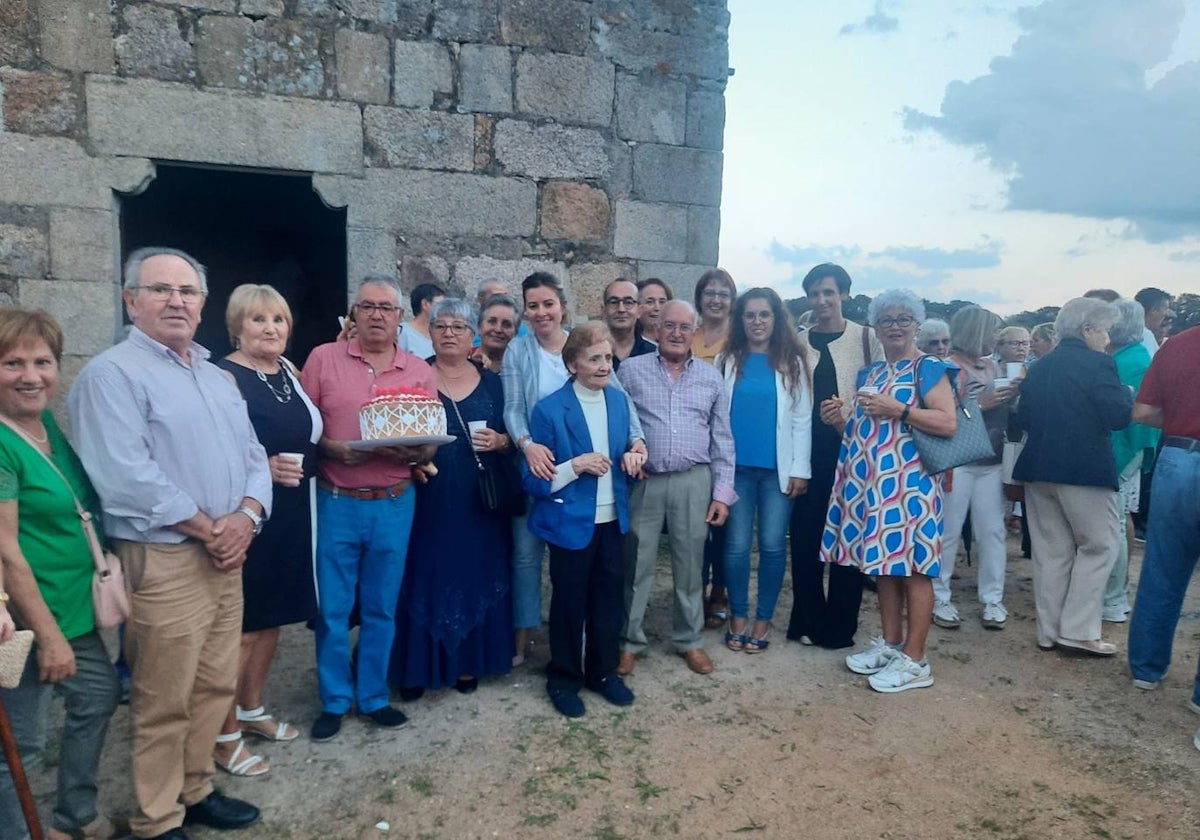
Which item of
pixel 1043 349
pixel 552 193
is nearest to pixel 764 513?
pixel 552 193

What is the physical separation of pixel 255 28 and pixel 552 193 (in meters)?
1.91

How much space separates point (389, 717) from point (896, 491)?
243 cm

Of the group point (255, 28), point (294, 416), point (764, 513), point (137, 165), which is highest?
point (255, 28)

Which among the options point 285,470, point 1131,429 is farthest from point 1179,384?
point 285,470

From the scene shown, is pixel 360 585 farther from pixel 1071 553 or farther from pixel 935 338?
pixel 1071 553

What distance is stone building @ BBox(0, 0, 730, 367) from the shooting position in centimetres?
430

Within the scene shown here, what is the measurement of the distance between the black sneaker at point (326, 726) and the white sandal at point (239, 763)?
244 millimetres

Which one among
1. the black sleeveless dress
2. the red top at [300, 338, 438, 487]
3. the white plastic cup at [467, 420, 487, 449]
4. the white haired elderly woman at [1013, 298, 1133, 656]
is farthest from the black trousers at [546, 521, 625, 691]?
the white haired elderly woman at [1013, 298, 1133, 656]

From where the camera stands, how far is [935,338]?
4.51m

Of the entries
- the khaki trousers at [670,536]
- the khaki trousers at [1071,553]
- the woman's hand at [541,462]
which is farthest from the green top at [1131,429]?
the woman's hand at [541,462]

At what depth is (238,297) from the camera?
284 cm

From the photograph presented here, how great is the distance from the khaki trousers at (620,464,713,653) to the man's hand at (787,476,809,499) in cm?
43

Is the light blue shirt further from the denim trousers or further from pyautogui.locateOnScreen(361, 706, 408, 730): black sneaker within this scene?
pyautogui.locateOnScreen(361, 706, 408, 730): black sneaker

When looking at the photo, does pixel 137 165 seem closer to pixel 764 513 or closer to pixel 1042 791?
pixel 764 513
